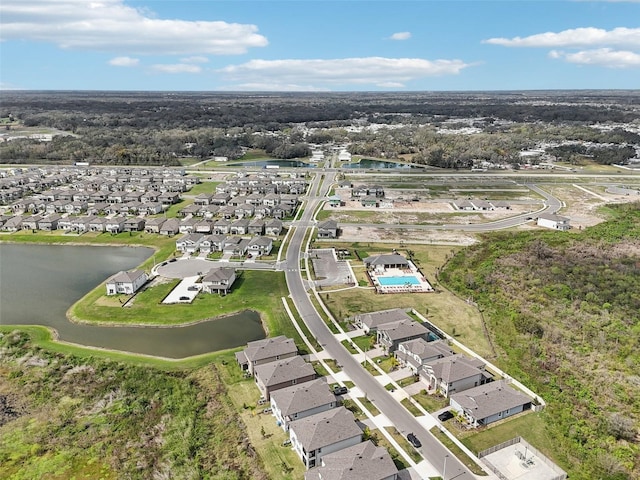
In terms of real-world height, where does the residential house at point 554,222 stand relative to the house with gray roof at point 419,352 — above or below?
above

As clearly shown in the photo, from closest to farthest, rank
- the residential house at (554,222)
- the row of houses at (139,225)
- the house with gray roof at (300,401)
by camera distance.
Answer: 1. the house with gray roof at (300,401)
2. the row of houses at (139,225)
3. the residential house at (554,222)

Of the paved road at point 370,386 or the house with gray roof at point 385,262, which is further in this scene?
the house with gray roof at point 385,262

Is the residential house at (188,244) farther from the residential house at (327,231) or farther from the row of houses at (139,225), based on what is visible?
the residential house at (327,231)

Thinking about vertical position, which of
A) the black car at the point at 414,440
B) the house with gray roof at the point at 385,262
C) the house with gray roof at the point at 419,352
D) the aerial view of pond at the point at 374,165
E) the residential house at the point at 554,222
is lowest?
the black car at the point at 414,440

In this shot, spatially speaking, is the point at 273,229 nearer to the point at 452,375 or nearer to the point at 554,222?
the point at 452,375

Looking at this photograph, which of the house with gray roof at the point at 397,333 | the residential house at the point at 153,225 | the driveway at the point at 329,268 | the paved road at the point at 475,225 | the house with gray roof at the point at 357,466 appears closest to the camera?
the house with gray roof at the point at 357,466

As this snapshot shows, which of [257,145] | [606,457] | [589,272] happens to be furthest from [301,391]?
[257,145]

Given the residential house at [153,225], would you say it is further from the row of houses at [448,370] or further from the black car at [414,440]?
the black car at [414,440]

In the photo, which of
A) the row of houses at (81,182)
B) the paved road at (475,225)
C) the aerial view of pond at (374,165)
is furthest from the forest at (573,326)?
the row of houses at (81,182)
